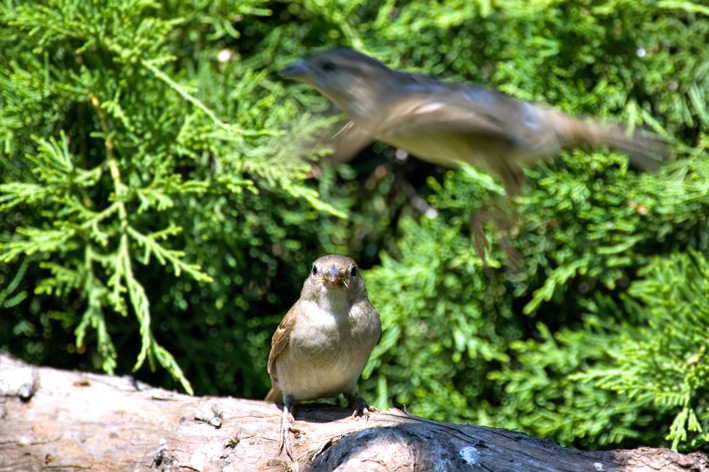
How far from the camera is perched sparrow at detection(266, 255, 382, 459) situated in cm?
348

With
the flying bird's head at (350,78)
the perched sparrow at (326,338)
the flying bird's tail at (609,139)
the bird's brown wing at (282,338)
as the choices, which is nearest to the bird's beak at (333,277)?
the perched sparrow at (326,338)

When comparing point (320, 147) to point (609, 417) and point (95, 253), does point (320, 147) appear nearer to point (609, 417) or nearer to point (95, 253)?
point (95, 253)

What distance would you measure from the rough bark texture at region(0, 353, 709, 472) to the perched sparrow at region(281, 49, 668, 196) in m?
1.09

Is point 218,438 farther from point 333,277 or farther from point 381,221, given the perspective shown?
point 381,221

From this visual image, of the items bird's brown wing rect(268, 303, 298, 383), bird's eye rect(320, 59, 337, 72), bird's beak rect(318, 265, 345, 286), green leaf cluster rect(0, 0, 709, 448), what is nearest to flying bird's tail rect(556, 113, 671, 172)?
green leaf cluster rect(0, 0, 709, 448)

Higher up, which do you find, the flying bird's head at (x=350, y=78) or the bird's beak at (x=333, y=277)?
the flying bird's head at (x=350, y=78)

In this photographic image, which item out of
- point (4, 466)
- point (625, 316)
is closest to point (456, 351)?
point (625, 316)

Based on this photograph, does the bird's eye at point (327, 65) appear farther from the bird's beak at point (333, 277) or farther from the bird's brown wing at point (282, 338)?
the bird's brown wing at point (282, 338)

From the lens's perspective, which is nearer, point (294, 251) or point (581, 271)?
point (581, 271)

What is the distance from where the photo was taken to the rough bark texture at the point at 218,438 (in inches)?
112

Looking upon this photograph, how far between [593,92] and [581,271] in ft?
3.10

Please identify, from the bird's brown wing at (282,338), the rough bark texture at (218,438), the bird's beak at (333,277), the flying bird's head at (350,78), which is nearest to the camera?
the rough bark texture at (218,438)

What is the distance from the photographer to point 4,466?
3.16 meters

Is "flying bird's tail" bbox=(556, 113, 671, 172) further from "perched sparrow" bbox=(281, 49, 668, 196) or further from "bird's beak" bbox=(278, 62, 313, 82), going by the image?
"bird's beak" bbox=(278, 62, 313, 82)
